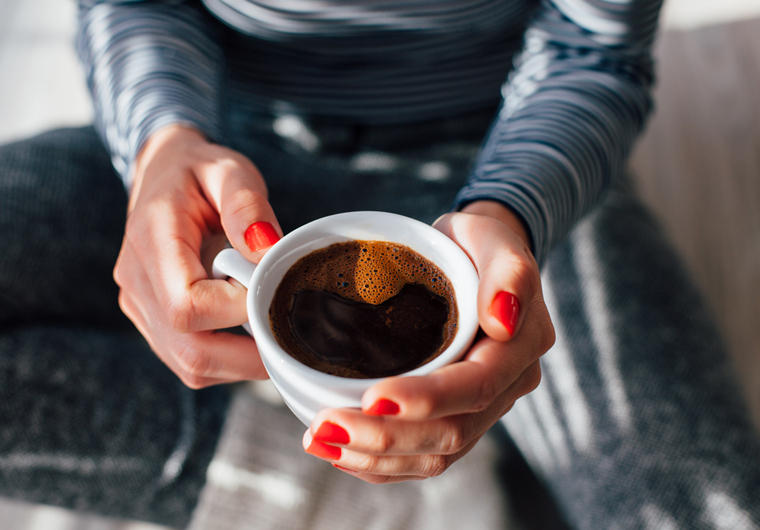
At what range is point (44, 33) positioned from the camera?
1.84 meters

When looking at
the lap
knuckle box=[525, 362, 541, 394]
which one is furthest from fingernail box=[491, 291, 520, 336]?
the lap

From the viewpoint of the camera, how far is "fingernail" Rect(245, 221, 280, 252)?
518mm

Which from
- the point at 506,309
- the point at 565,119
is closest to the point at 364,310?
the point at 506,309

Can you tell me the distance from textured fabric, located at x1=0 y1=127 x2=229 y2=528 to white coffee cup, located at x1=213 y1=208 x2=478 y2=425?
51cm

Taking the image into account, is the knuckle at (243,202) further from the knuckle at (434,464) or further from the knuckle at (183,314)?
the knuckle at (434,464)

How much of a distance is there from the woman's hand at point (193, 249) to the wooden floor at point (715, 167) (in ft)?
3.60

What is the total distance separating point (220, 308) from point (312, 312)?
0.09 meters

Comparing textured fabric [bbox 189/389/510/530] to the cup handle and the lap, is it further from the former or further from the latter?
the cup handle

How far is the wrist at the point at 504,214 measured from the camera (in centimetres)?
61

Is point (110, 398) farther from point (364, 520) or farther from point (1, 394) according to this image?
point (364, 520)

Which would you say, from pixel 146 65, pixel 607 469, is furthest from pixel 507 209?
pixel 146 65

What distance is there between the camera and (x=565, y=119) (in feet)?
2.34

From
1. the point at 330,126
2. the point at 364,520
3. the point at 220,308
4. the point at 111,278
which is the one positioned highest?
the point at 220,308

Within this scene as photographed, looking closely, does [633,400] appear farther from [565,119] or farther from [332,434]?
[332,434]
